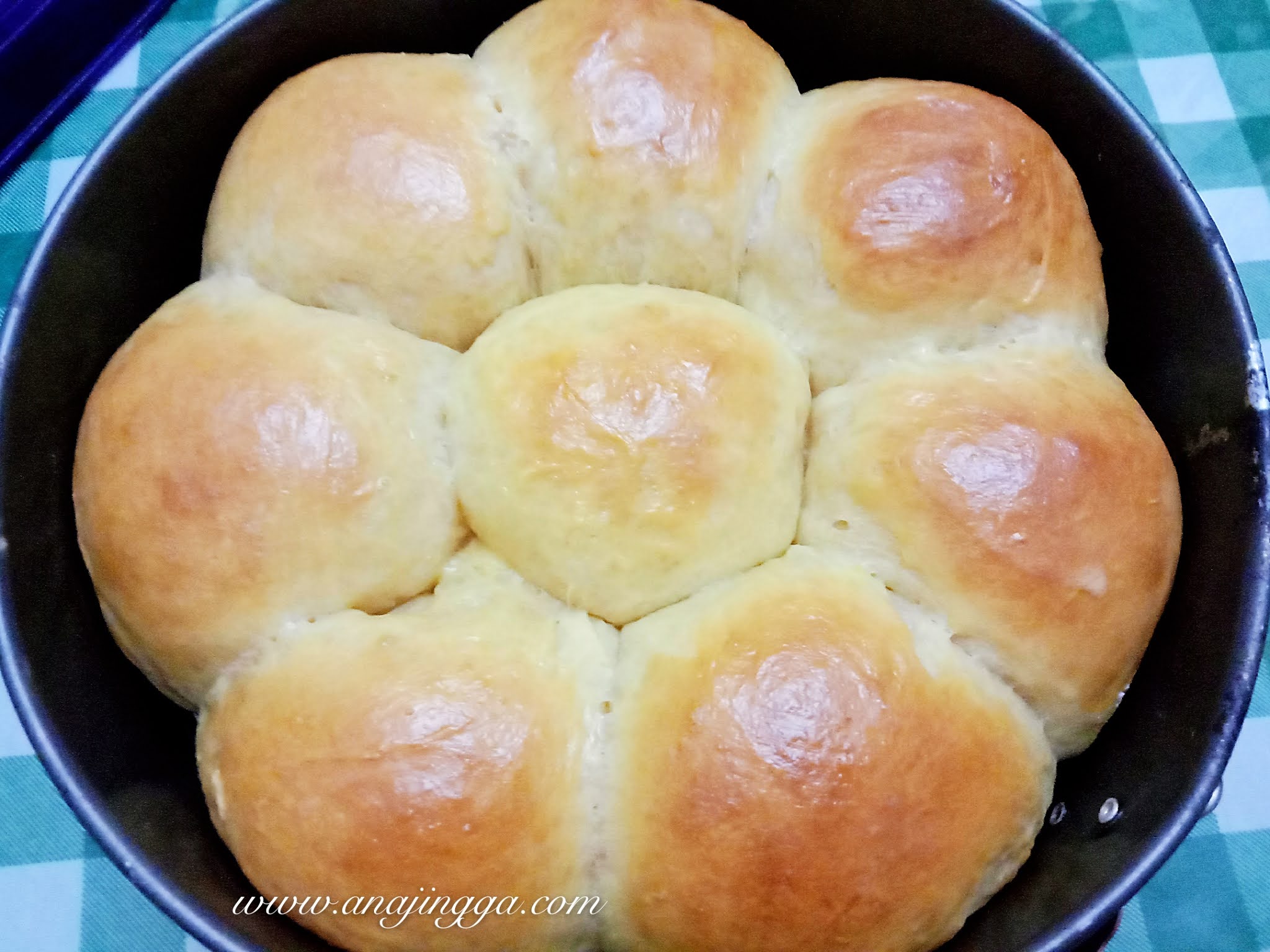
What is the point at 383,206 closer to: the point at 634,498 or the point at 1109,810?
the point at 634,498

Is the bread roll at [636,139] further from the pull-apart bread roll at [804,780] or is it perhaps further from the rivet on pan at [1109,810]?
the rivet on pan at [1109,810]

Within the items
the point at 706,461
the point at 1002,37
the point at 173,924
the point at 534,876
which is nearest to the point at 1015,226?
the point at 1002,37

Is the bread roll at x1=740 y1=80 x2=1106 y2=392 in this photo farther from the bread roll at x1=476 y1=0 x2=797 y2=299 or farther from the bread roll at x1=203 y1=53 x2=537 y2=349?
the bread roll at x1=203 y1=53 x2=537 y2=349

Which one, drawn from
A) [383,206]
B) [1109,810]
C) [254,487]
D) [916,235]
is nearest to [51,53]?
[383,206]

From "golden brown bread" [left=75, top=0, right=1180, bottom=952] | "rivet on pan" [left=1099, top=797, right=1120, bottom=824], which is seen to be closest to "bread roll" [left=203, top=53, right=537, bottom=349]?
"golden brown bread" [left=75, top=0, right=1180, bottom=952]

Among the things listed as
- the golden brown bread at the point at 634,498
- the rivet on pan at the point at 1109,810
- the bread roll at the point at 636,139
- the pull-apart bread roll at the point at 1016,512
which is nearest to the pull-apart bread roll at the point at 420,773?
the golden brown bread at the point at 634,498
